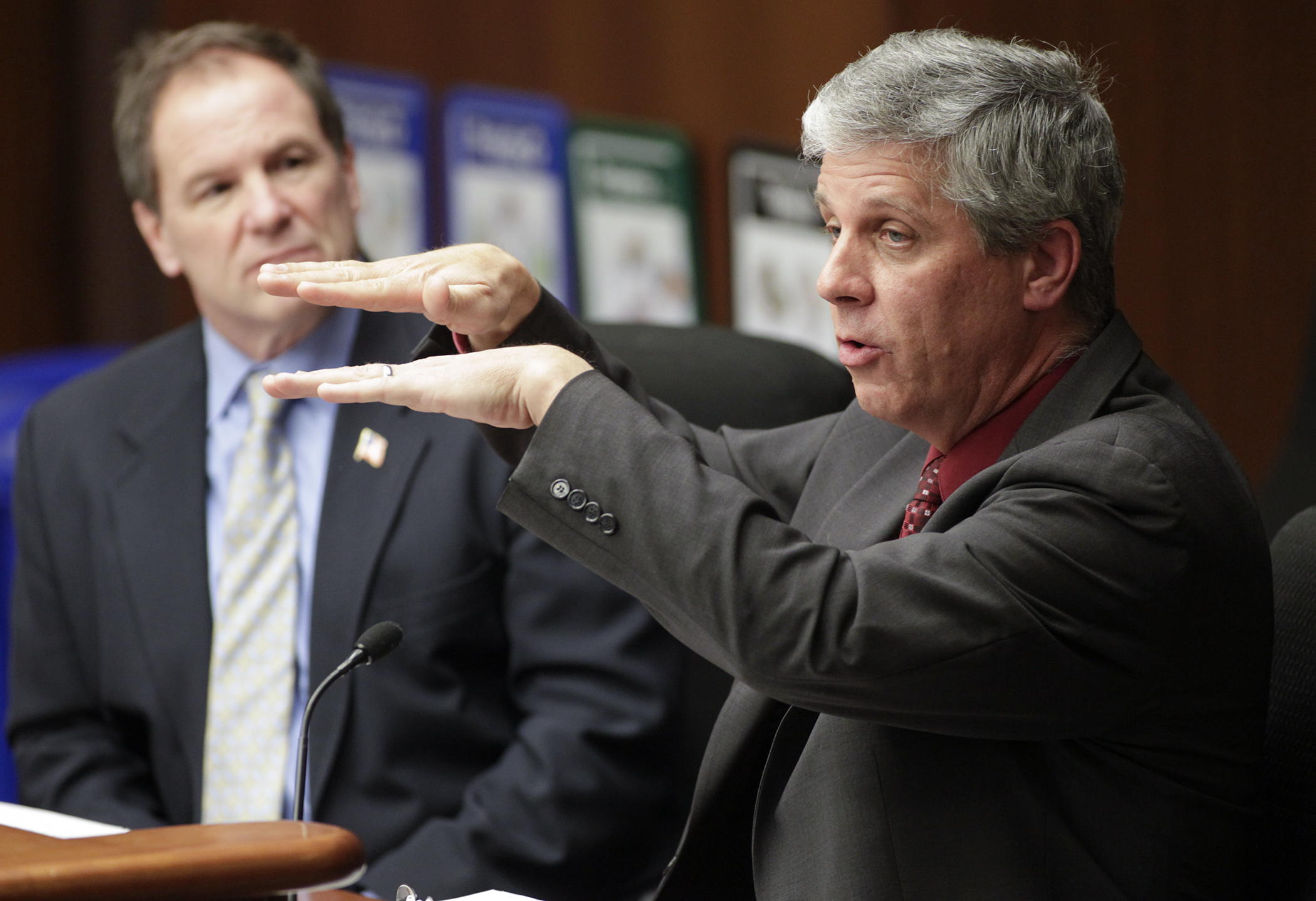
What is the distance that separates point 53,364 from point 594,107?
160 centimetres

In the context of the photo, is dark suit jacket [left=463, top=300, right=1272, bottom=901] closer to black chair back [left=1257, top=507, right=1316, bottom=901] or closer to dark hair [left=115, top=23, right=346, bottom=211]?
black chair back [left=1257, top=507, right=1316, bottom=901]

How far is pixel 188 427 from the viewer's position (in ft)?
6.43

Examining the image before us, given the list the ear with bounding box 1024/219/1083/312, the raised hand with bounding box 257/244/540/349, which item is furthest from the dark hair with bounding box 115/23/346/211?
the ear with bounding box 1024/219/1083/312

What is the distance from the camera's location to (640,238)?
3.44m

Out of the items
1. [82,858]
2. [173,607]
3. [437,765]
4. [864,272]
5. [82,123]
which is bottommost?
[437,765]

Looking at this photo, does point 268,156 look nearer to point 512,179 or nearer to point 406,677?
point 406,677

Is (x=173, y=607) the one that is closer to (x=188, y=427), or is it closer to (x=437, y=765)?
(x=188, y=427)

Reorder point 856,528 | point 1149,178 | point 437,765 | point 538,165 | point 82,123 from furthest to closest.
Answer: point 82,123, point 538,165, point 1149,178, point 437,765, point 856,528

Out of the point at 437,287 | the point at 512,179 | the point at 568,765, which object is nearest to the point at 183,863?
the point at 437,287

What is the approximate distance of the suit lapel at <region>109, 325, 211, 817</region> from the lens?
1.84 metres

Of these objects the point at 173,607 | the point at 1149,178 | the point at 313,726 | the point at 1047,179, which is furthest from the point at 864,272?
the point at 1149,178

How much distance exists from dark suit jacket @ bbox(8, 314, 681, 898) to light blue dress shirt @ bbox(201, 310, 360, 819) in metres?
0.03

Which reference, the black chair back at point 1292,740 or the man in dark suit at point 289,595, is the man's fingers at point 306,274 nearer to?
the man in dark suit at point 289,595

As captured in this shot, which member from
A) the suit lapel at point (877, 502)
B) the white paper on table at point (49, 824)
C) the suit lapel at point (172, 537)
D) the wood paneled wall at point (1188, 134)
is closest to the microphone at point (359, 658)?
the white paper on table at point (49, 824)
